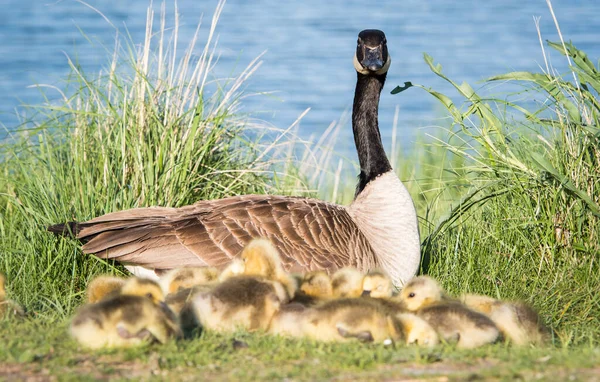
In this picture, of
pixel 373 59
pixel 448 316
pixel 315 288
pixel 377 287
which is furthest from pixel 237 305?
pixel 373 59

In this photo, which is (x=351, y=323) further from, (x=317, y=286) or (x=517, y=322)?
(x=517, y=322)

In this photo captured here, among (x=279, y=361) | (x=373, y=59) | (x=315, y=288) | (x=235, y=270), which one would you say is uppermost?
(x=373, y=59)

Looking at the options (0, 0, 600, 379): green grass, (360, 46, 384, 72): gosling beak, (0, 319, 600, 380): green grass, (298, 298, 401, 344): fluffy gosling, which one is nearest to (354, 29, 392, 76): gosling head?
(360, 46, 384, 72): gosling beak

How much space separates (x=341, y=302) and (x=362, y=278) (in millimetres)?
656

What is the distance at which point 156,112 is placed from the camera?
8375 millimetres

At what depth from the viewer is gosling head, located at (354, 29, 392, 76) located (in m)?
8.09

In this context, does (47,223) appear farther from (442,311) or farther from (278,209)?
(442,311)

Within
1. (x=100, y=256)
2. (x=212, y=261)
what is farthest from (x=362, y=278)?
(x=100, y=256)

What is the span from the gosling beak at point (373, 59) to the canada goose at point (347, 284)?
9.63 feet

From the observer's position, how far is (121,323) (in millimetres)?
4637

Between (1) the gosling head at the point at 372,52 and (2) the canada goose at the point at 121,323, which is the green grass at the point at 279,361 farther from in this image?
(1) the gosling head at the point at 372,52

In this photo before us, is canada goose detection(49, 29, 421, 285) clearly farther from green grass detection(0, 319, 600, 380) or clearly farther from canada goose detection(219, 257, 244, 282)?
green grass detection(0, 319, 600, 380)

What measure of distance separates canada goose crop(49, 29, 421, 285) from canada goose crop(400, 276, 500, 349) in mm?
1556

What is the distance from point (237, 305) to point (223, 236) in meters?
1.93
